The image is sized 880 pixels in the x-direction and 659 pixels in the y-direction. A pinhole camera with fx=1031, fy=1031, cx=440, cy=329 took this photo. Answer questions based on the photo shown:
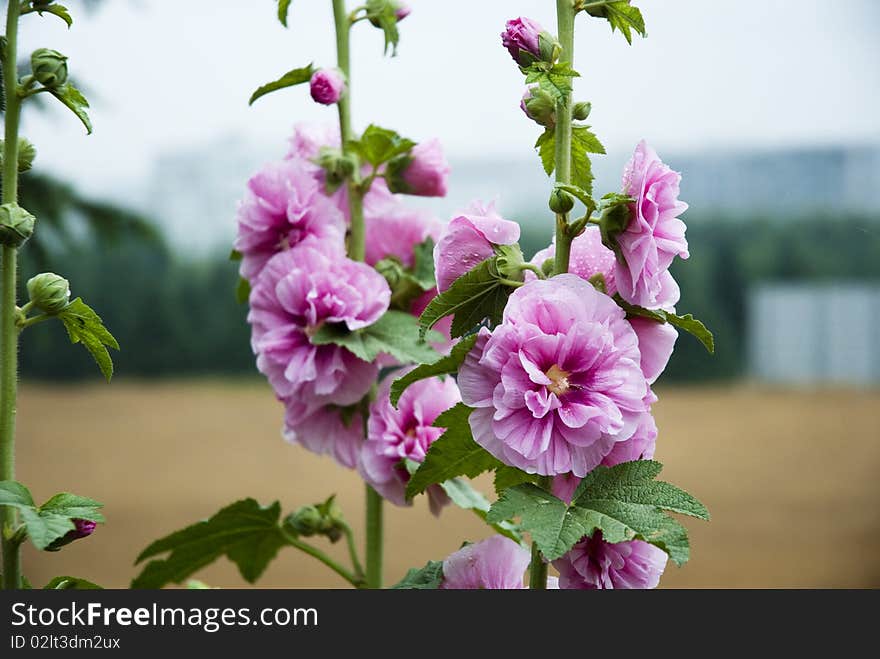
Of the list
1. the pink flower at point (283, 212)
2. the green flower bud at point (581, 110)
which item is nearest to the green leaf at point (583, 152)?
the green flower bud at point (581, 110)

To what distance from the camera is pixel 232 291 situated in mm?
4902

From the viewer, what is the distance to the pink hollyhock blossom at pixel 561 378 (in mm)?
433

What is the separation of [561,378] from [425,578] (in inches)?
7.3

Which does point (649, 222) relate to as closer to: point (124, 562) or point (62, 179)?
point (62, 179)

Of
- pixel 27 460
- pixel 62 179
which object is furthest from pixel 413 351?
pixel 27 460

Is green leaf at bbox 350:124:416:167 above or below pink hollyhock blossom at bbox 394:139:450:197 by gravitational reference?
above

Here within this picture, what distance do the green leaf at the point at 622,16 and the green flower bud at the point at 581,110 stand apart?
0.12 feet

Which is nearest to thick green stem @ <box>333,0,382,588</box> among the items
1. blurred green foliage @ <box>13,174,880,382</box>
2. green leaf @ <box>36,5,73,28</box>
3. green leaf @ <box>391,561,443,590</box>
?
green leaf @ <box>391,561,443,590</box>

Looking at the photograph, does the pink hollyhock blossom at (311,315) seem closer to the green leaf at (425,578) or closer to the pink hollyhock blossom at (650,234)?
the green leaf at (425,578)

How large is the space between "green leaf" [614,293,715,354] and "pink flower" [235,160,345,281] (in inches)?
10.1

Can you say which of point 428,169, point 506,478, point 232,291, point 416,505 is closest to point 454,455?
point 506,478

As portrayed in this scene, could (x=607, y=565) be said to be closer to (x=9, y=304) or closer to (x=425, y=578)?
(x=425, y=578)

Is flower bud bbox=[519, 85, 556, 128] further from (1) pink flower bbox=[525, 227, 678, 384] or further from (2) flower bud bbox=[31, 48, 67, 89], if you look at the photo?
(2) flower bud bbox=[31, 48, 67, 89]

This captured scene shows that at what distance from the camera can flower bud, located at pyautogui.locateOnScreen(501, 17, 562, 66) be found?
47 centimetres
